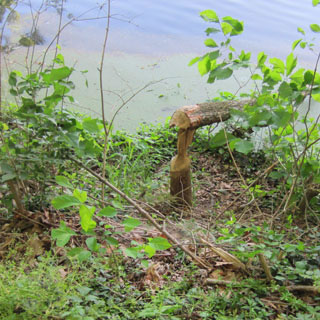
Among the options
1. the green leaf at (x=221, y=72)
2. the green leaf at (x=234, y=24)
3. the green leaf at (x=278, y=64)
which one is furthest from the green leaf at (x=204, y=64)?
the green leaf at (x=278, y=64)

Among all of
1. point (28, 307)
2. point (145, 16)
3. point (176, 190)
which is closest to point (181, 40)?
point (145, 16)

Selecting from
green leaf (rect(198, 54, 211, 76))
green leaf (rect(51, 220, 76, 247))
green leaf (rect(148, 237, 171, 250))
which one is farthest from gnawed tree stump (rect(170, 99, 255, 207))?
green leaf (rect(51, 220, 76, 247))

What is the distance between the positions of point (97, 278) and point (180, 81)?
9.13ft

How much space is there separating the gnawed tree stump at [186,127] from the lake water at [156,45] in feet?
3.64

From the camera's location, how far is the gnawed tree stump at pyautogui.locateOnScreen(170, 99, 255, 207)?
2174mm

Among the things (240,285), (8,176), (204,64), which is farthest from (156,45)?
(240,285)

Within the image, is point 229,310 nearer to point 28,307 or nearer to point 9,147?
point 28,307

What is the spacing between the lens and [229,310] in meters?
1.41

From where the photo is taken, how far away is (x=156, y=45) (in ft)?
14.4

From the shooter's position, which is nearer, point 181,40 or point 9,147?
point 9,147

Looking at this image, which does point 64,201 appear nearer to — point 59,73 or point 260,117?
point 59,73

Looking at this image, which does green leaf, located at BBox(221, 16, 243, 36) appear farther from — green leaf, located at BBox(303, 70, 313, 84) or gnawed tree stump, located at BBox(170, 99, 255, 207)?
gnawed tree stump, located at BBox(170, 99, 255, 207)

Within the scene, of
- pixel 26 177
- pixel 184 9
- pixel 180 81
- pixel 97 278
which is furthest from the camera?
pixel 184 9

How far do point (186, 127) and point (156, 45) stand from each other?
2.49 metres
